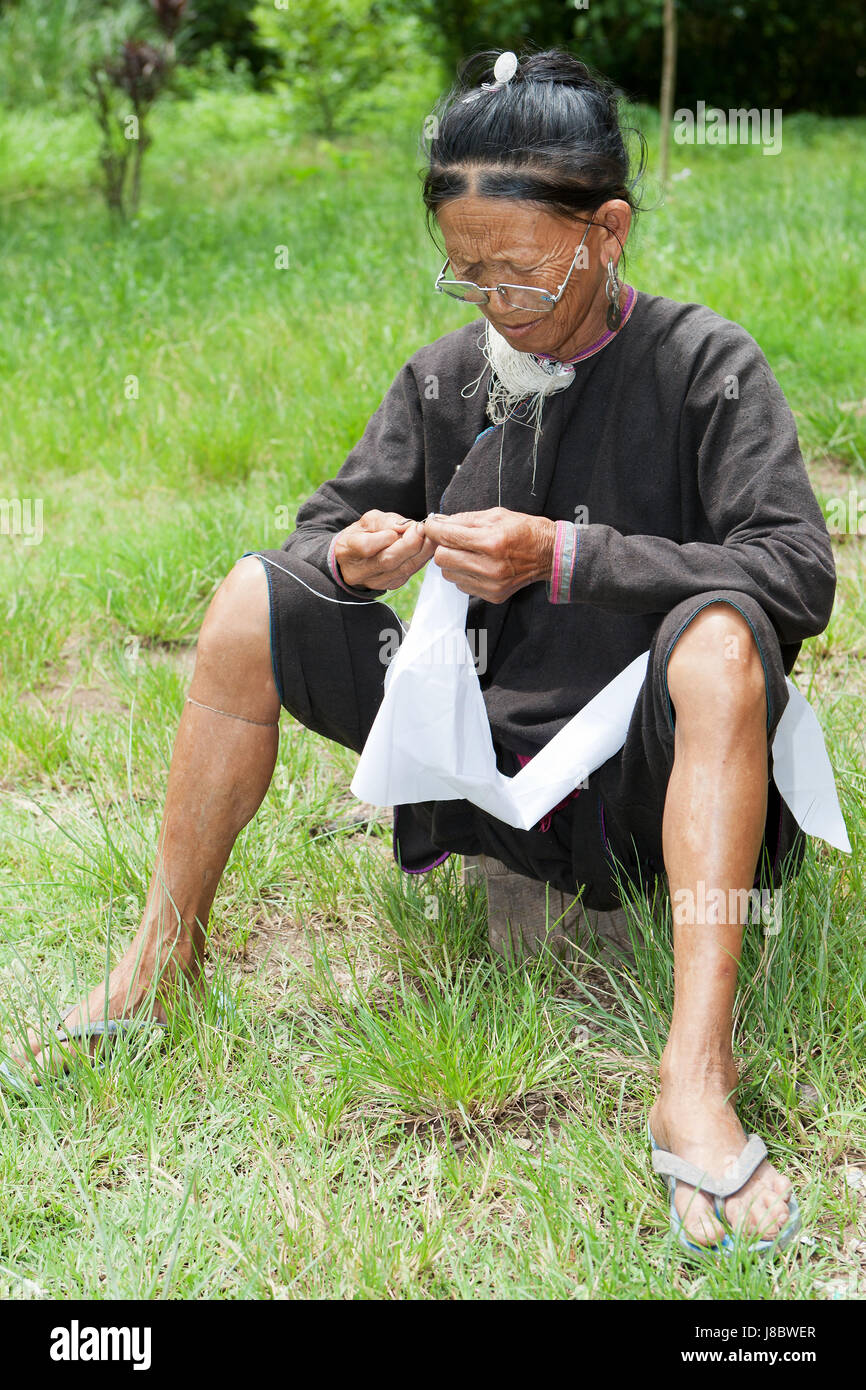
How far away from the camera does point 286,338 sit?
5516 mm

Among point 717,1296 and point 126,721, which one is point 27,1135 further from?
point 126,721

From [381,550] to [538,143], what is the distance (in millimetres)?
698

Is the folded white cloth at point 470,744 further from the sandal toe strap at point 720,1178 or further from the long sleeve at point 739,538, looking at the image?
the sandal toe strap at point 720,1178

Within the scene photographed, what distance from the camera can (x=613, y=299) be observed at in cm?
230

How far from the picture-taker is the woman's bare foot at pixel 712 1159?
5.93 feet

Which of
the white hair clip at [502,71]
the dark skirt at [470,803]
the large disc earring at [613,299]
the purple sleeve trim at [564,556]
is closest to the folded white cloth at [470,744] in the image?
the dark skirt at [470,803]

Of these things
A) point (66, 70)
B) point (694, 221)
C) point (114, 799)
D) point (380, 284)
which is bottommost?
point (114, 799)

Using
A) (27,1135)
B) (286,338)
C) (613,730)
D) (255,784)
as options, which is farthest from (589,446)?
(286,338)

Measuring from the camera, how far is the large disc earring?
7.48 feet

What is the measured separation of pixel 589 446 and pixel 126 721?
5.00 ft

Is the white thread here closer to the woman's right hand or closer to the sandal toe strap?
the woman's right hand

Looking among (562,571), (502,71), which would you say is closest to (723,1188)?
(562,571)

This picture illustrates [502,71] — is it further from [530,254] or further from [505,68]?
[530,254]

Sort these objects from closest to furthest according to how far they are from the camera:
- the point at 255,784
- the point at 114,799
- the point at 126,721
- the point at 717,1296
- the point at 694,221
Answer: the point at 717,1296, the point at 255,784, the point at 114,799, the point at 126,721, the point at 694,221
